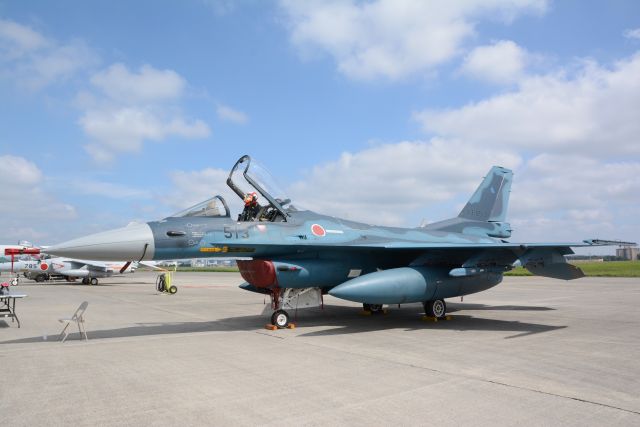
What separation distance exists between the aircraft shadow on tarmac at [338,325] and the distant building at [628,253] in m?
127

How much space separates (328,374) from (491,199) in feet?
34.2

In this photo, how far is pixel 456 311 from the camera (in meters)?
12.8

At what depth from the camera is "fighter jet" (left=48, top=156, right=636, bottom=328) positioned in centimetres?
836

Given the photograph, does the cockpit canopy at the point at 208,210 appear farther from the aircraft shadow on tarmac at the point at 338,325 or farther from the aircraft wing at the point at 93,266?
the aircraft wing at the point at 93,266

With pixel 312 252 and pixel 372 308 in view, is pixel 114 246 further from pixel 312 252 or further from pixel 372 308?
pixel 372 308

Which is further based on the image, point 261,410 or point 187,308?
point 187,308

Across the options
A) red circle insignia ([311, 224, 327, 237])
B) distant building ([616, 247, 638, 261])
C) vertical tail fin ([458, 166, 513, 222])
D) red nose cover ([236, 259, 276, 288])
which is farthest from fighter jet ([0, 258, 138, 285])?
distant building ([616, 247, 638, 261])

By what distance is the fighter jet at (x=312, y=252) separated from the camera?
27.4 ft

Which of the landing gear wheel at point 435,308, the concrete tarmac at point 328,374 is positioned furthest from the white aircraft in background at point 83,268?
the landing gear wheel at point 435,308

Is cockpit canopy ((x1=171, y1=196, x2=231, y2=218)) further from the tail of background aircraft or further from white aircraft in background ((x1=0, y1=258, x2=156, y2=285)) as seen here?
white aircraft in background ((x1=0, y1=258, x2=156, y2=285))

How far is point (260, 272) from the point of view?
918 cm

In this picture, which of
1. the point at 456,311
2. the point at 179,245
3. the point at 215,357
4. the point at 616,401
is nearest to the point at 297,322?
the point at 179,245

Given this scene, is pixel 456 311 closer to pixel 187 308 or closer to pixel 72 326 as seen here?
pixel 187 308

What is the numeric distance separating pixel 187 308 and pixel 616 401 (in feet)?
40.3
